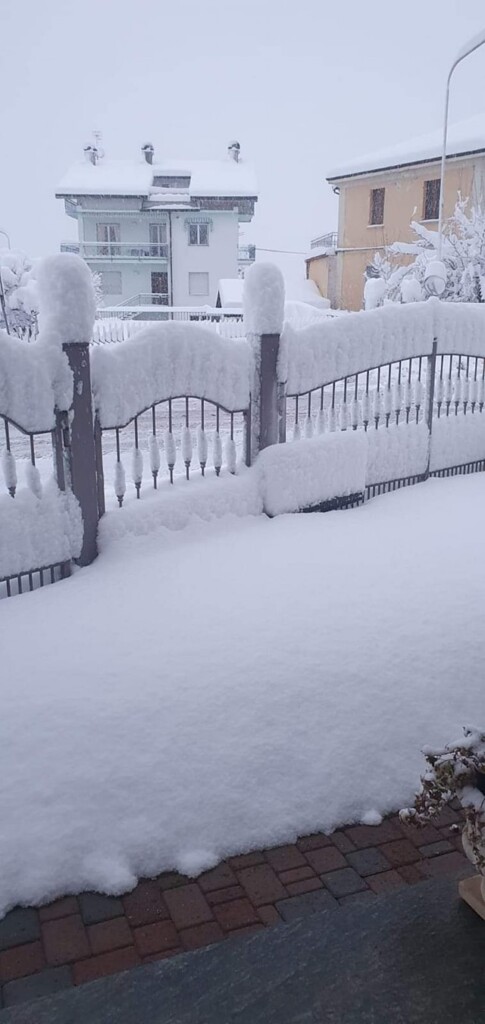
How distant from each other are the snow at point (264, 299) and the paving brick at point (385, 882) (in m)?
4.43

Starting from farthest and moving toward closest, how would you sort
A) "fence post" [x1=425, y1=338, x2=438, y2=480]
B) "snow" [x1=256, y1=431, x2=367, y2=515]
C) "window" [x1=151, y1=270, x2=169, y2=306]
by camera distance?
"window" [x1=151, y1=270, x2=169, y2=306], "fence post" [x1=425, y1=338, x2=438, y2=480], "snow" [x1=256, y1=431, x2=367, y2=515]

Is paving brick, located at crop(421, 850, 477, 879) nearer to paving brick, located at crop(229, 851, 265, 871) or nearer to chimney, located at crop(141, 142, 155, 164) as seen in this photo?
paving brick, located at crop(229, 851, 265, 871)

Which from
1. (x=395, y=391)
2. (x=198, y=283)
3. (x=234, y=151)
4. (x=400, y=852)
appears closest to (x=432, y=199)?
(x=198, y=283)

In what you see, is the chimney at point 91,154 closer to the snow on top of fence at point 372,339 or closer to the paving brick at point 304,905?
the snow on top of fence at point 372,339

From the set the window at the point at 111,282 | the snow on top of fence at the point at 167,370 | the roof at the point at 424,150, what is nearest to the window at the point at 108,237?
the window at the point at 111,282

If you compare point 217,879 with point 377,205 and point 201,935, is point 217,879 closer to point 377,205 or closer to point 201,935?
point 201,935

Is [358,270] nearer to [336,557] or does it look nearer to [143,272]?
[143,272]

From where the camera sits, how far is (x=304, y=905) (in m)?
2.54

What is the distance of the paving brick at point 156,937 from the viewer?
237cm

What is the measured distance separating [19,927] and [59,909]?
0.13m

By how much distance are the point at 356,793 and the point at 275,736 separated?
0.42 m

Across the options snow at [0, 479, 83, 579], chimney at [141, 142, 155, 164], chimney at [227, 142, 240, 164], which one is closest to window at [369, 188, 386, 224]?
chimney at [227, 142, 240, 164]

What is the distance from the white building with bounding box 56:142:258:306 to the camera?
4362 centimetres

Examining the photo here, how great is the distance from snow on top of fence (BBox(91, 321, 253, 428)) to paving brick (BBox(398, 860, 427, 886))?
352 cm
